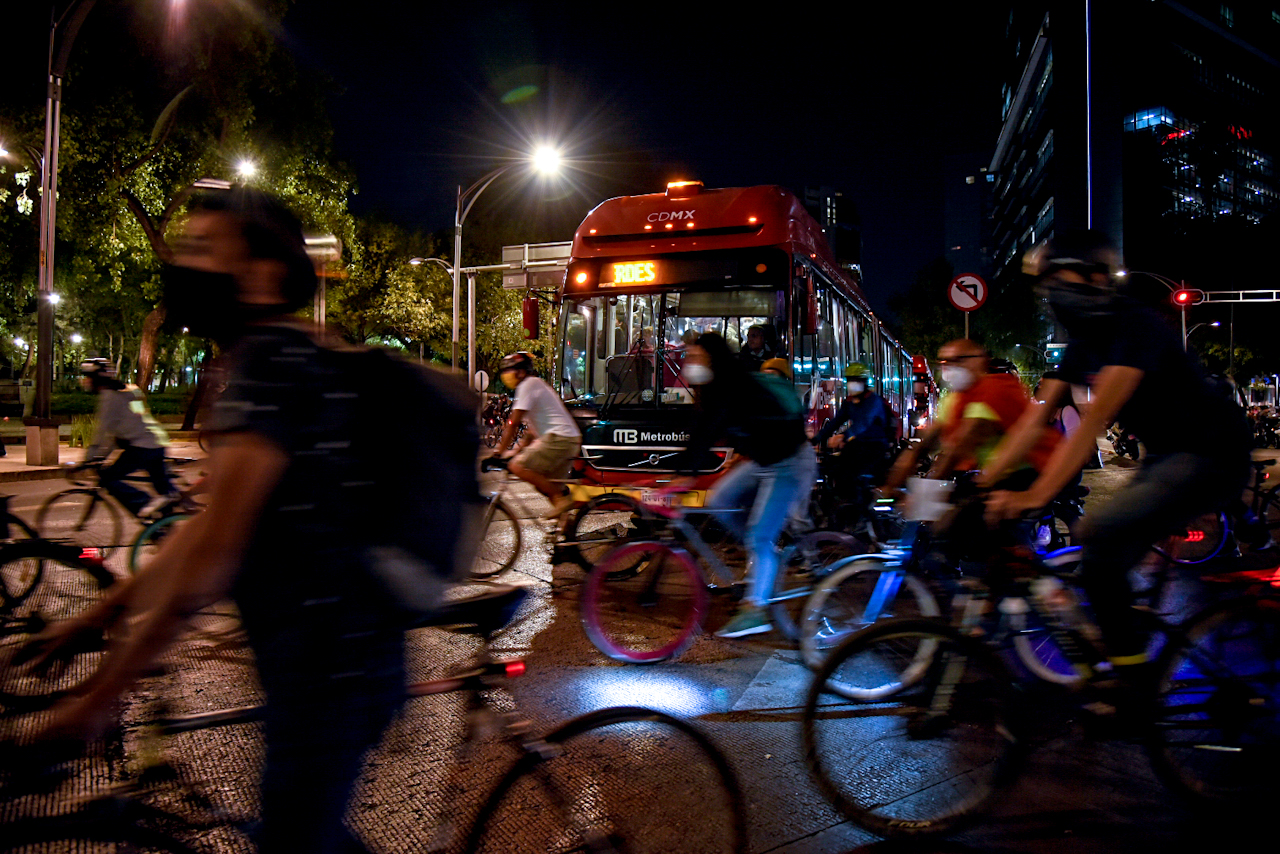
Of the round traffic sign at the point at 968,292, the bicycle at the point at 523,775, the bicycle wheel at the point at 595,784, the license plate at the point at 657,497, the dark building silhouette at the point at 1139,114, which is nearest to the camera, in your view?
the bicycle at the point at 523,775

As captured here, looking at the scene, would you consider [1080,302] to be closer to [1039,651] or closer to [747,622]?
[1039,651]

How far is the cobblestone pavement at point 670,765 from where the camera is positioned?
3.15 meters

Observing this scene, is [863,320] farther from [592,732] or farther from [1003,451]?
[592,732]

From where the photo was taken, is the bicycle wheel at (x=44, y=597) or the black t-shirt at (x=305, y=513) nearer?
the black t-shirt at (x=305, y=513)

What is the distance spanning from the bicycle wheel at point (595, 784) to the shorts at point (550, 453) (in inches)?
195

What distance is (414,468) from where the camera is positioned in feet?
5.69

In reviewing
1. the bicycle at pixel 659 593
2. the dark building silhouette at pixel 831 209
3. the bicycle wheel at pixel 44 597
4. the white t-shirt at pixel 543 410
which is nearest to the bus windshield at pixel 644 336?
the white t-shirt at pixel 543 410

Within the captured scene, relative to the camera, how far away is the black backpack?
5.68 ft

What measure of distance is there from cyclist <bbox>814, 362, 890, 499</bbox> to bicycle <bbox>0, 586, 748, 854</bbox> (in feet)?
22.1

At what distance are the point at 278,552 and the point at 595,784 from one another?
1.13 metres

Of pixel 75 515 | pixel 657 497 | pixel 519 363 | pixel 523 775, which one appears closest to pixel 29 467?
pixel 75 515

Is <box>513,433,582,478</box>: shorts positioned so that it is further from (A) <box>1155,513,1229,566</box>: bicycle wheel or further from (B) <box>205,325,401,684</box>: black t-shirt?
(B) <box>205,325,401,684</box>: black t-shirt

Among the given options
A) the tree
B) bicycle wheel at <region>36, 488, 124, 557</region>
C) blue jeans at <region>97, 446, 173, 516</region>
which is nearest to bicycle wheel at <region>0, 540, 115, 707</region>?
blue jeans at <region>97, 446, 173, 516</region>

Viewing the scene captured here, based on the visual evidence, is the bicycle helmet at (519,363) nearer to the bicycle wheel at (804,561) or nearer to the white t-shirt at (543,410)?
the white t-shirt at (543,410)
